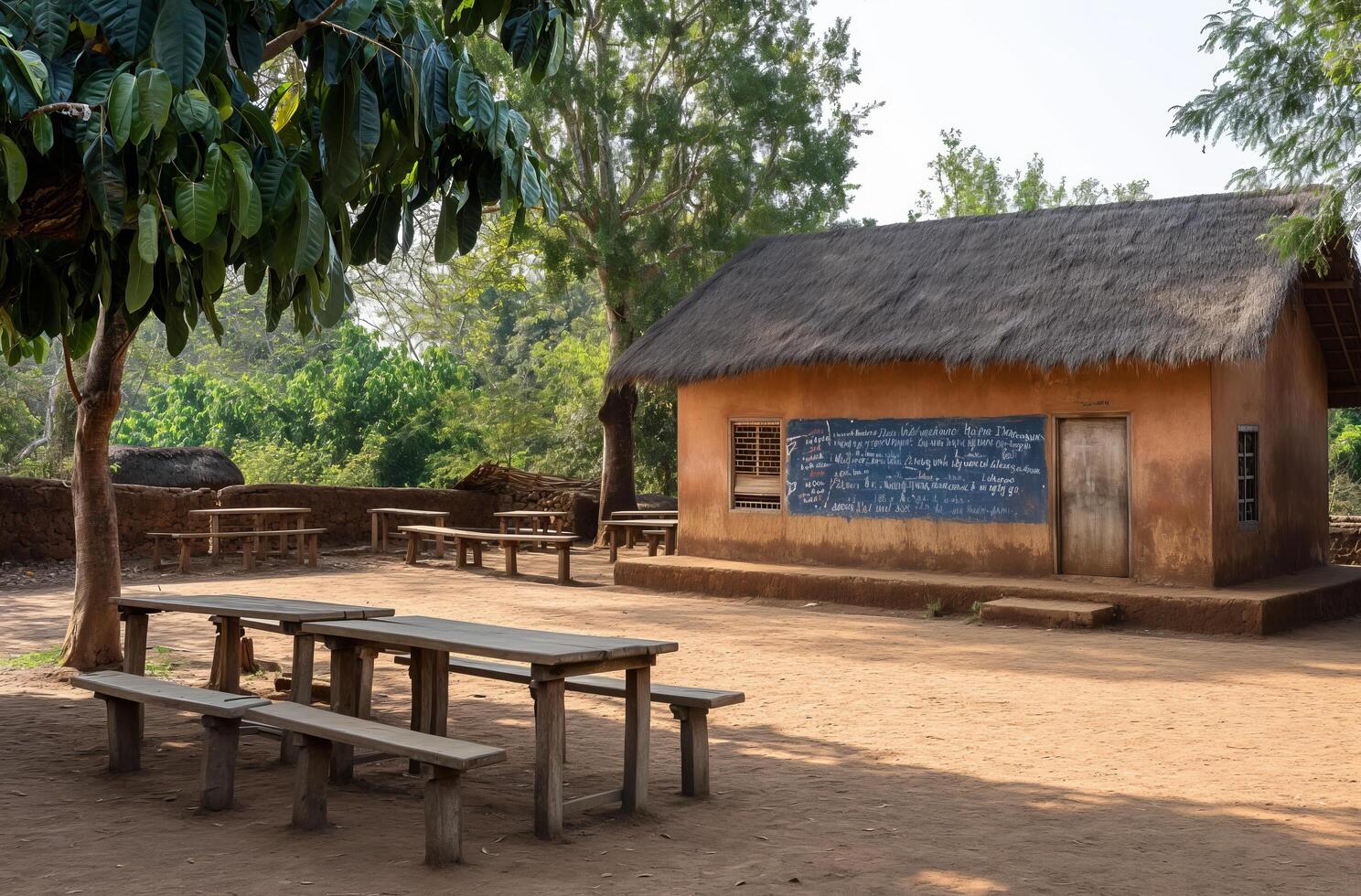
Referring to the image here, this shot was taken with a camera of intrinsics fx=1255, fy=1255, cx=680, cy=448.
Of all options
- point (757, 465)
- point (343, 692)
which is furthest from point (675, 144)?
point (343, 692)

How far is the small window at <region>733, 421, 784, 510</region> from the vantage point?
15016mm

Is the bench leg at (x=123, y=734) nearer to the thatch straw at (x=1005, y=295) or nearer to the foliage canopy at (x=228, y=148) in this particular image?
the foliage canopy at (x=228, y=148)

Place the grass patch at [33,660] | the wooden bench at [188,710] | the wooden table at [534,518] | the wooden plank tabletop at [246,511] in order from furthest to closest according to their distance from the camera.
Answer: the wooden table at [534,518] < the wooden plank tabletop at [246,511] < the grass patch at [33,660] < the wooden bench at [188,710]

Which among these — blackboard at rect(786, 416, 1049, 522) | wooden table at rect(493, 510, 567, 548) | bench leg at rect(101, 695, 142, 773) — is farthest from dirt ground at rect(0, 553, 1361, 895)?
wooden table at rect(493, 510, 567, 548)

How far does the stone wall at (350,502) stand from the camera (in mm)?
18422

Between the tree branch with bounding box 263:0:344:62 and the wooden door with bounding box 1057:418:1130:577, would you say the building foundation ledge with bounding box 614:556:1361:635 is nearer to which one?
the wooden door with bounding box 1057:418:1130:577

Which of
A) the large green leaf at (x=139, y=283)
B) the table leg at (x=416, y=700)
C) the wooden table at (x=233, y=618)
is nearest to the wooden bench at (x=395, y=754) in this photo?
the table leg at (x=416, y=700)

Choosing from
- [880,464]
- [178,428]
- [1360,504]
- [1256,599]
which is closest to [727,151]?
[880,464]

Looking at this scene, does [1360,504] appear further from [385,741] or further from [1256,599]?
[385,741]

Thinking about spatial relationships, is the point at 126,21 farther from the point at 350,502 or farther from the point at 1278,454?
the point at 350,502

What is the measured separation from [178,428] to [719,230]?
1824 cm

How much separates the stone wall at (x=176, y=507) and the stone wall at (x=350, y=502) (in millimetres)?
13

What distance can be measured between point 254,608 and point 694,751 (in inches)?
92.2

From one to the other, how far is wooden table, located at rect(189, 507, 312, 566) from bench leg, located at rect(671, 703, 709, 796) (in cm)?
1231
